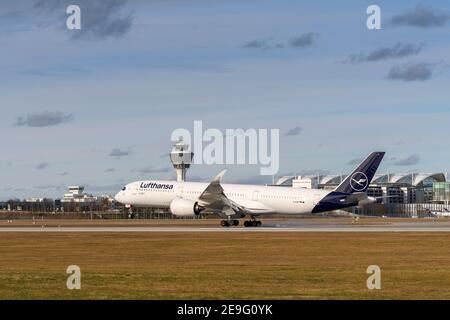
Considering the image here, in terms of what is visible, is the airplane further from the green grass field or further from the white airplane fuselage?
the green grass field

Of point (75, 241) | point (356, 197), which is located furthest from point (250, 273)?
point (356, 197)

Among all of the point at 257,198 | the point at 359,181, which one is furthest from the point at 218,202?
the point at 359,181

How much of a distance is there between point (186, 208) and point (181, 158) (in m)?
103

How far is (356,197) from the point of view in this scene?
81688 millimetres

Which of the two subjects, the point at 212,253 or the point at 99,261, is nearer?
the point at 99,261

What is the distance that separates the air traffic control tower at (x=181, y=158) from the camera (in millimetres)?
183500

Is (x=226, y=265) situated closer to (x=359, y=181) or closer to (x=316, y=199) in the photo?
(x=359, y=181)

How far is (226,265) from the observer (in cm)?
3753

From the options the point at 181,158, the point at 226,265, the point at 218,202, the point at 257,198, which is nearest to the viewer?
the point at 226,265

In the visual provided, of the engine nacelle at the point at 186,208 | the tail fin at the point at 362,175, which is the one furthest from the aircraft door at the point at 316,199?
the engine nacelle at the point at 186,208

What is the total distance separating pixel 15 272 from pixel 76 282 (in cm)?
682

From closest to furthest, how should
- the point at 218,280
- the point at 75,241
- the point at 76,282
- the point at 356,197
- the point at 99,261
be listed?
1. the point at 76,282
2. the point at 218,280
3. the point at 99,261
4. the point at 75,241
5. the point at 356,197

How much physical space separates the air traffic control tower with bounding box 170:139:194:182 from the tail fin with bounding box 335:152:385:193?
103 m
